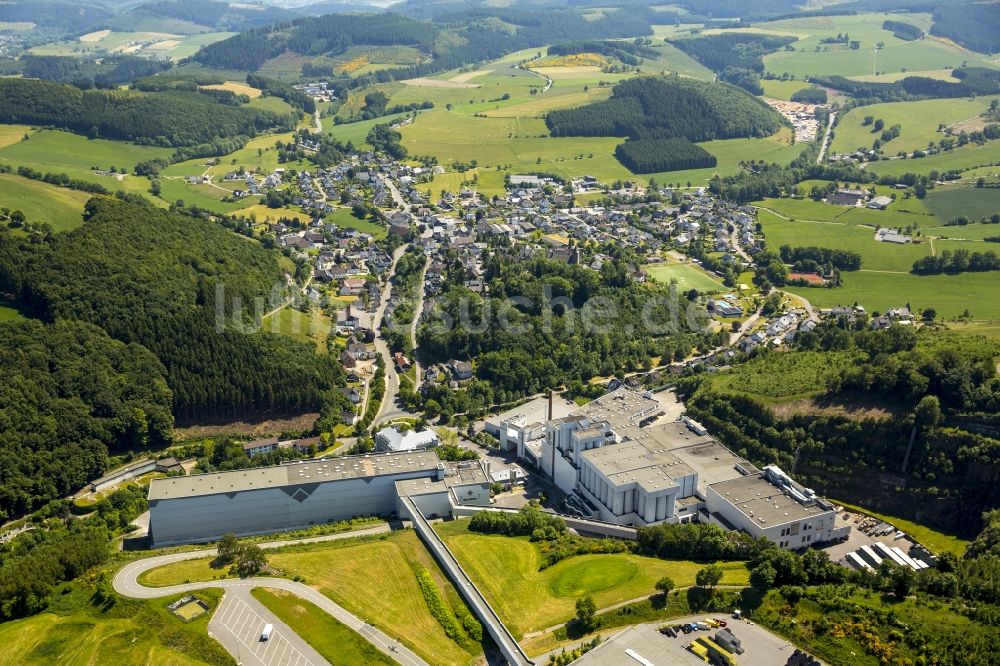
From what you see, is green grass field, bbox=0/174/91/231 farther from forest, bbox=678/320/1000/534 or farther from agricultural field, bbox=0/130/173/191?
forest, bbox=678/320/1000/534

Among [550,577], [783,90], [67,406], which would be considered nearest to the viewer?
[550,577]

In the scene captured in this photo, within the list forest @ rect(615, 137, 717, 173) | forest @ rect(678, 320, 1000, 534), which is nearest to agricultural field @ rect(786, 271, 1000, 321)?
forest @ rect(678, 320, 1000, 534)

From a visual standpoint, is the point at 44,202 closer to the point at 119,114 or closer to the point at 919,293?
the point at 119,114

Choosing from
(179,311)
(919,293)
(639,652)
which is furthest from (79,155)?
(639,652)

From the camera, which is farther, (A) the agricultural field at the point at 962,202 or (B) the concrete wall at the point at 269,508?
(A) the agricultural field at the point at 962,202

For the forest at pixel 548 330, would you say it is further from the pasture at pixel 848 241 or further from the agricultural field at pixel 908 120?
the agricultural field at pixel 908 120

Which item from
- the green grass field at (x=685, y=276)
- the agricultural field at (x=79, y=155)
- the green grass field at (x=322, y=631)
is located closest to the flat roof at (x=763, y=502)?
the green grass field at (x=322, y=631)

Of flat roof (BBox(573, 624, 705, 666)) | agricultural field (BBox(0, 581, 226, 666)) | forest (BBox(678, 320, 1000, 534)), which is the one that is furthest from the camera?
forest (BBox(678, 320, 1000, 534))
